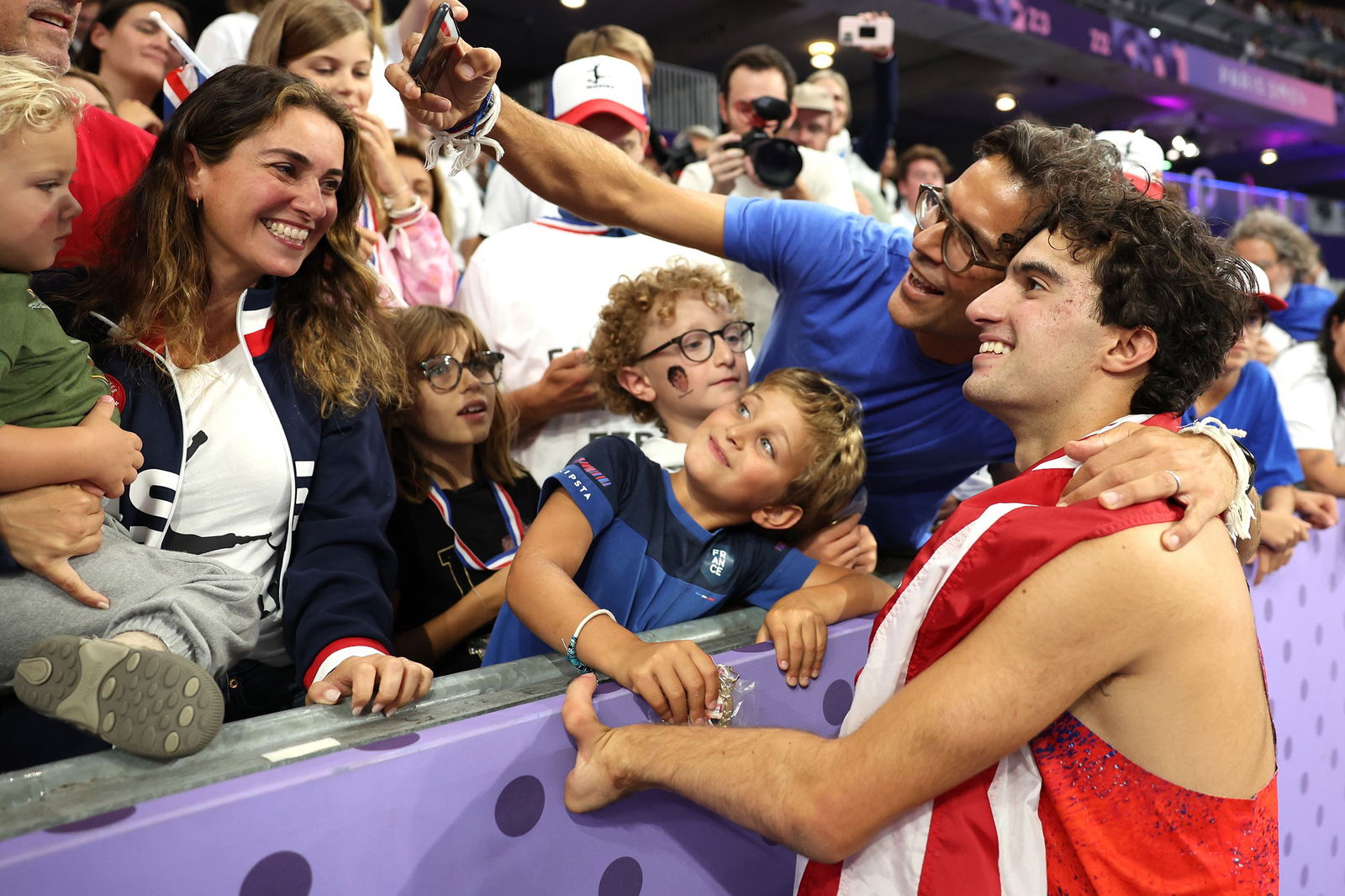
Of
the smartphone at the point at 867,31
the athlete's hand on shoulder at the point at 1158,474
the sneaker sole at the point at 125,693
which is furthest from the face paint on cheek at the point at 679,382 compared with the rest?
the smartphone at the point at 867,31

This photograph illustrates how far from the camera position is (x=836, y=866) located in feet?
3.93

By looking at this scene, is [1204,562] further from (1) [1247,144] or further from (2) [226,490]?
(1) [1247,144]

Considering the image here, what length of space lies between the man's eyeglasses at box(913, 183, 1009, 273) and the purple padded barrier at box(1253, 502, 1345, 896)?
48.3 inches

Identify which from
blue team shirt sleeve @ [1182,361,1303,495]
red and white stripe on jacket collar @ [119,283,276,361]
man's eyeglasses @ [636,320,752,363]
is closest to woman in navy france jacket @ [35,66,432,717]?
red and white stripe on jacket collar @ [119,283,276,361]

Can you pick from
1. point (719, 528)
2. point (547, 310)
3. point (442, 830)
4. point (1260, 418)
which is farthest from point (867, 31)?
point (442, 830)

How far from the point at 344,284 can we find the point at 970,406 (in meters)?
1.16

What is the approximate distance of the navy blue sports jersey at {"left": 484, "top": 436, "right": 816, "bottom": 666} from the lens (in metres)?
1.57

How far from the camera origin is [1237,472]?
3.93ft

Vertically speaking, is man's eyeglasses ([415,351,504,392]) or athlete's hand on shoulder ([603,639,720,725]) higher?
man's eyeglasses ([415,351,504,392])

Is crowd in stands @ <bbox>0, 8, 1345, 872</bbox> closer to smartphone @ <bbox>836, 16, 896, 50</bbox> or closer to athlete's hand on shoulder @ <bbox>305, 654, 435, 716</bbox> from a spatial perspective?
athlete's hand on shoulder @ <bbox>305, 654, 435, 716</bbox>

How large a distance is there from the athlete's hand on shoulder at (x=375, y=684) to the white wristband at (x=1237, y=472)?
915 mm

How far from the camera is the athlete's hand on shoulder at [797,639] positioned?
1.39 meters

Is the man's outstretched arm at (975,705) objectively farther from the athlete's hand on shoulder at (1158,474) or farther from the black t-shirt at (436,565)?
the black t-shirt at (436,565)

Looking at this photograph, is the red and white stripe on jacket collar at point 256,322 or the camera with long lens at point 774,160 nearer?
the red and white stripe on jacket collar at point 256,322
